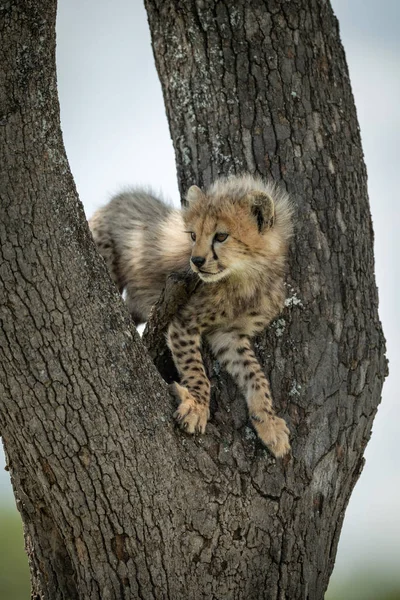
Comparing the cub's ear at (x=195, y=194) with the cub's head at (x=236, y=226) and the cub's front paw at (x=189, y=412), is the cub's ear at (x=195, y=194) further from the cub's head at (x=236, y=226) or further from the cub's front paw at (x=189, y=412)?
the cub's front paw at (x=189, y=412)

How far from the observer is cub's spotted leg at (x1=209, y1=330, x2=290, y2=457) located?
134 inches

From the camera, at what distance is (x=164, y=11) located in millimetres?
4098

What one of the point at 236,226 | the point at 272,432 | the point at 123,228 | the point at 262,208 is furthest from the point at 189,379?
the point at 123,228

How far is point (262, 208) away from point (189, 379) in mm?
814

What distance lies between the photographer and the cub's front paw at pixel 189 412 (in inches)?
128

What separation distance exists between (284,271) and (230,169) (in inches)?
21.7

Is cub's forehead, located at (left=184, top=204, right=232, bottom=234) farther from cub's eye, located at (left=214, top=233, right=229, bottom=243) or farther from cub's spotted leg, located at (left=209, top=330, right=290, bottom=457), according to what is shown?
cub's spotted leg, located at (left=209, top=330, right=290, bottom=457)

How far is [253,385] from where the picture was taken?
351cm

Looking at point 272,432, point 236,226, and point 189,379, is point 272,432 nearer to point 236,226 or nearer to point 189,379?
point 189,379

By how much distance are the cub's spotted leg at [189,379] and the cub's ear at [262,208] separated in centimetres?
56

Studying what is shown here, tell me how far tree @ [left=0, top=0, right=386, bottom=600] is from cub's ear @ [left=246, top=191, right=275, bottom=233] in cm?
18

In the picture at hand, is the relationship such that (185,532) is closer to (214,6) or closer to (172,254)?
(172,254)

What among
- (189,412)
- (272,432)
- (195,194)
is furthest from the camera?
(195,194)

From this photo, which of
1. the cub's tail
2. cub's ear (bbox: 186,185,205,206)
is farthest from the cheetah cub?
the cub's tail
